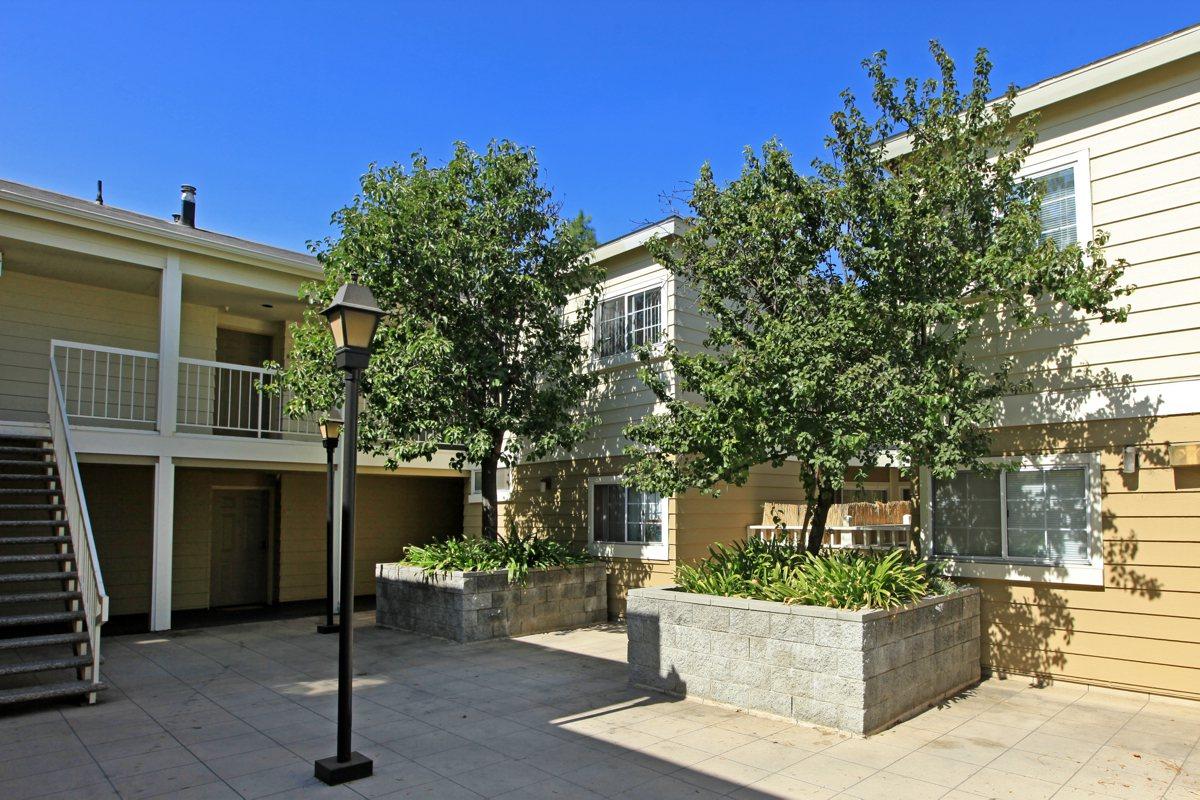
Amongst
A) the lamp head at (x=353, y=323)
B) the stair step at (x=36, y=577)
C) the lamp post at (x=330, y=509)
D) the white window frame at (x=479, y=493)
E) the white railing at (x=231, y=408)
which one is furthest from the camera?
the white window frame at (x=479, y=493)

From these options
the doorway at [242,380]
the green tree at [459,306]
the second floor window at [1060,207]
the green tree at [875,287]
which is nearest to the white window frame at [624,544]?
the green tree at [459,306]

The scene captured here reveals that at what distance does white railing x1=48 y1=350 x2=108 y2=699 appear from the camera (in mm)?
6117

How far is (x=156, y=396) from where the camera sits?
1020 cm

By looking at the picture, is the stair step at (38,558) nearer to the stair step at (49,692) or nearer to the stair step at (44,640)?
the stair step at (44,640)

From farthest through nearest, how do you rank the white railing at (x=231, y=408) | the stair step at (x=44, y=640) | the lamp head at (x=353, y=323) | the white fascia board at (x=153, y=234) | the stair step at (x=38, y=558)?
the white railing at (x=231, y=408)
the white fascia board at (x=153, y=234)
the stair step at (x=38, y=558)
the stair step at (x=44, y=640)
the lamp head at (x=353, y=323)

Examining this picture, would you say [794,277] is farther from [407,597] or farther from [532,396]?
[407,597]

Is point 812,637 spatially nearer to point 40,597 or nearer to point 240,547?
point 40,597

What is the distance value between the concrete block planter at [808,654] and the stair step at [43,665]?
4.67 metres

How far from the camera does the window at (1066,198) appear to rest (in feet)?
22.6

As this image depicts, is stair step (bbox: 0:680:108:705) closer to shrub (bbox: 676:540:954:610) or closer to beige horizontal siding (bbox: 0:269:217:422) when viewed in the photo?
shrub (bbox: 676:540:954:610)

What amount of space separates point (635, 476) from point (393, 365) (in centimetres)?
310

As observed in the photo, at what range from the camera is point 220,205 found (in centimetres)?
1483

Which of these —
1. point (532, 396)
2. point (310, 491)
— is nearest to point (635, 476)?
point (532, 396)

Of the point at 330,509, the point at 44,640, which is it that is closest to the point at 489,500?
the point at 330,509
